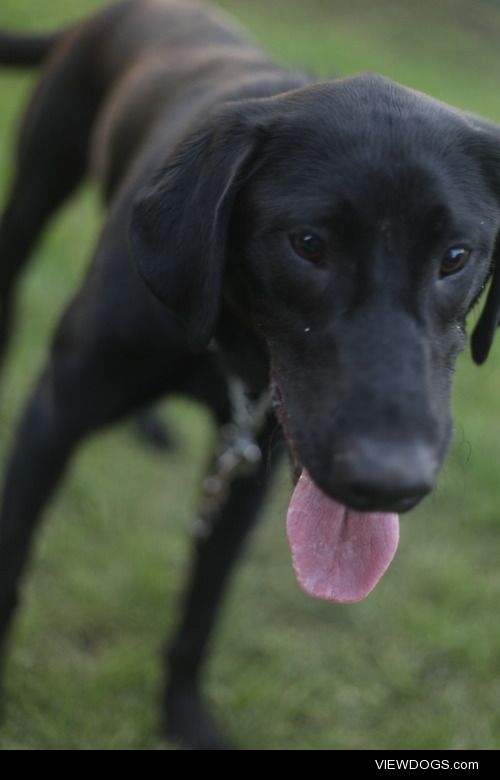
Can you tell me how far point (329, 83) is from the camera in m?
2.05

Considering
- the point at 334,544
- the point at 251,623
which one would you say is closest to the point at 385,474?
the point at 334,544

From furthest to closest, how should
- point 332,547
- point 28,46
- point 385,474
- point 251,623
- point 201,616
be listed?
point 28,46 → point 251,623 → point 201,616 → point 332,547 → point 385,474

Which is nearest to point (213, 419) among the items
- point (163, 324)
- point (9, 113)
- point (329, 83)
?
point (163, 324)

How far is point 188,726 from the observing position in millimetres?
2992

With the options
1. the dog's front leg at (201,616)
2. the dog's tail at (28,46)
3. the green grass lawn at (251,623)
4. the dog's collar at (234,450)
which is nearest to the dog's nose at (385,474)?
the dog's collar at (234,450)

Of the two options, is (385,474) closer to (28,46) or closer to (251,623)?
(251,623)

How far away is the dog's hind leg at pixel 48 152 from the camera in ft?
11.3

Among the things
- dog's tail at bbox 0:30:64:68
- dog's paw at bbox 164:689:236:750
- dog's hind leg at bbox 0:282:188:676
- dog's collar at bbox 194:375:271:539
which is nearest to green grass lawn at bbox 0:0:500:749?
dog's paw at bbox 164:689:236:750

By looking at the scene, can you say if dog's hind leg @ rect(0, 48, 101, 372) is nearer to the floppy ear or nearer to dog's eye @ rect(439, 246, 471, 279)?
the floppy ear

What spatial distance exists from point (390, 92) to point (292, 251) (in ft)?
1.25

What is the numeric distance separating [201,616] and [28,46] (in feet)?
7.49

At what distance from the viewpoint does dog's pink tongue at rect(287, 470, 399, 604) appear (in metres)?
1.99

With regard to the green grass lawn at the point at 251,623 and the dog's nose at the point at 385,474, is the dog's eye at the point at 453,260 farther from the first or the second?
the green grass lawn at the point at 251,623
